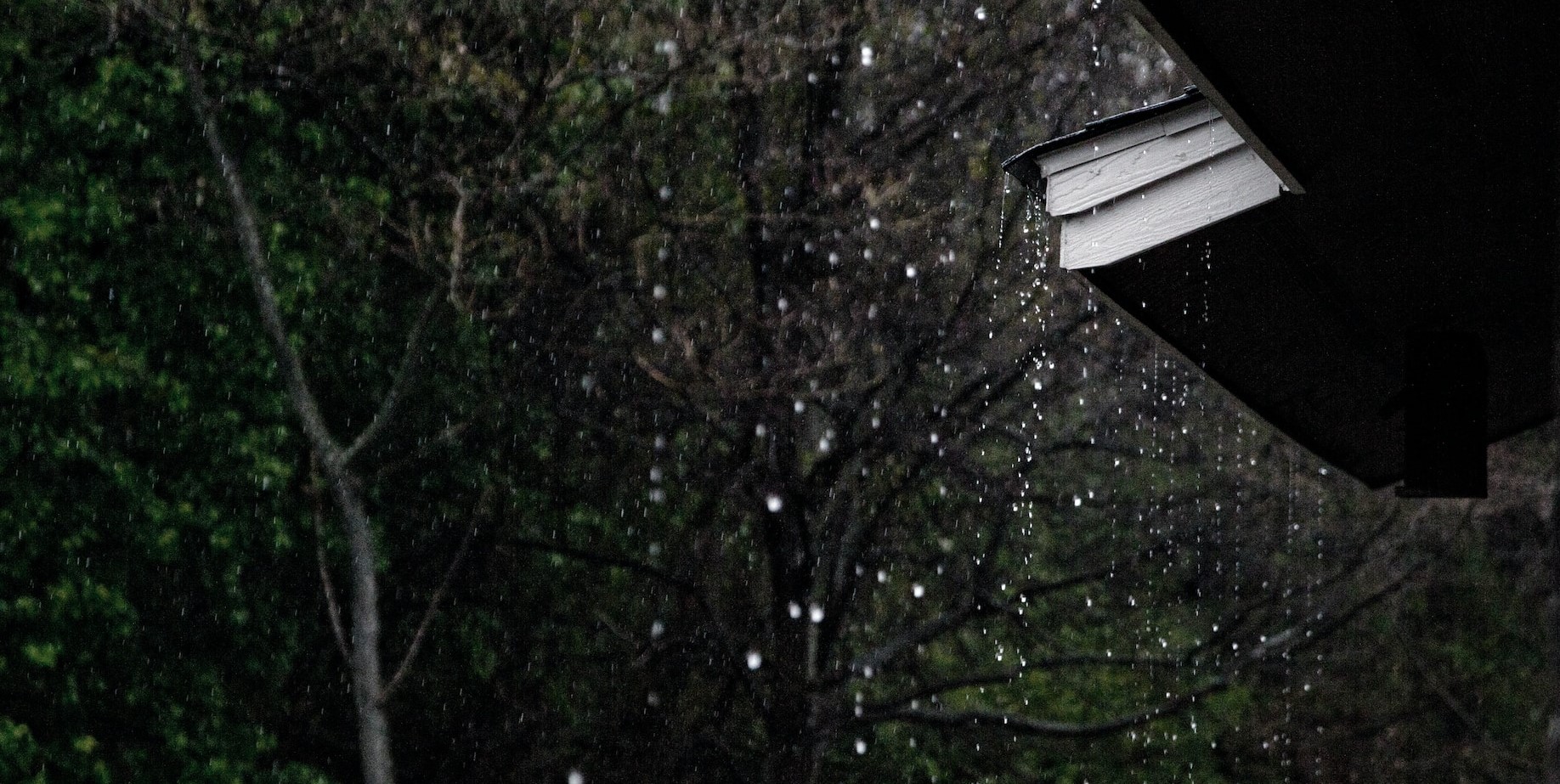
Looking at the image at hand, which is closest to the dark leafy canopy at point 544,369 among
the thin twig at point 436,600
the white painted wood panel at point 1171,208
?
the thin twig at point 436,600

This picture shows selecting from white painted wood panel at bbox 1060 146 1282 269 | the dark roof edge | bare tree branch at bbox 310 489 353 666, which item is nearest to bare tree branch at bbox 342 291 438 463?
bare tree branch at bbox 310 489 353 666

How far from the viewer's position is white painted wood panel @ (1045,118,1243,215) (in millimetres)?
2480

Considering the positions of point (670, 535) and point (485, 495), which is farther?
point (670, 535)

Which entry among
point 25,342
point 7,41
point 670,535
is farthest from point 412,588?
point 7,41

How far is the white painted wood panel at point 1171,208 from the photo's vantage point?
95.0 inches

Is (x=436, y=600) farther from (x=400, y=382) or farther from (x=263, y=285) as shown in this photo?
(x=263, y=285)

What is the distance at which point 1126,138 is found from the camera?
260 cm

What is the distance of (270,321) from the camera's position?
30.4ft

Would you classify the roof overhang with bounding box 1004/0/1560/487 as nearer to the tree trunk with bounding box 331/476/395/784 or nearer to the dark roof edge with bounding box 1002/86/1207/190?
the dark roof edge with bounding box 1002/86/1207/190

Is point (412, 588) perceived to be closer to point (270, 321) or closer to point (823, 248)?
point (270, 321)

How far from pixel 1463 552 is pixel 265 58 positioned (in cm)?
935

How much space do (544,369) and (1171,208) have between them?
7866mm

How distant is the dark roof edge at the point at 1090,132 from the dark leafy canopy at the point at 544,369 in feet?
19.9

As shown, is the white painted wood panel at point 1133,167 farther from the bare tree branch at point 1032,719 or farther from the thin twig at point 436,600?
the thin twig at point 436,600
